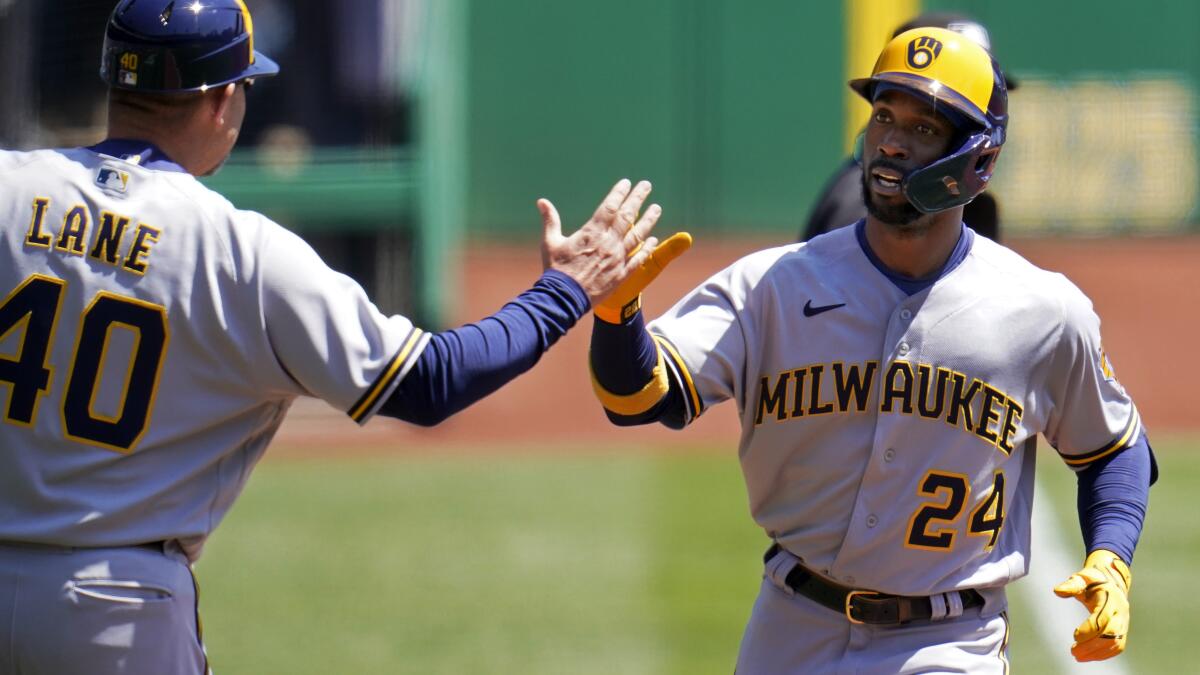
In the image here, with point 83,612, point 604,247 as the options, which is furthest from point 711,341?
point 83,612

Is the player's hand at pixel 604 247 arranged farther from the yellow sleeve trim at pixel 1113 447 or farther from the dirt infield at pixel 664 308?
the dirt infield at pixel 664 308

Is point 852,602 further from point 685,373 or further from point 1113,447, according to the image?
point 1113,447

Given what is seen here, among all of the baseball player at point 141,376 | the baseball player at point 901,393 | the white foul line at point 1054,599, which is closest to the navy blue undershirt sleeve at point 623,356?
the baseball player at point 901,393

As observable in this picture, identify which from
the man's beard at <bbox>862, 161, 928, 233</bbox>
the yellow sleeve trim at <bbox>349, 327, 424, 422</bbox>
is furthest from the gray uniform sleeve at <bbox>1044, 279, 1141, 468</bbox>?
the yellow sleeve trim at <bbox>349, 327, 424, 422</bbox>

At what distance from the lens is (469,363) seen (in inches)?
129

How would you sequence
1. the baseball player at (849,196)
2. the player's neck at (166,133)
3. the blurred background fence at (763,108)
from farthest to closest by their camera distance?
the blurred background fence at (763,108) → the baseball player at (849,196) → the player's neck at (166,133)

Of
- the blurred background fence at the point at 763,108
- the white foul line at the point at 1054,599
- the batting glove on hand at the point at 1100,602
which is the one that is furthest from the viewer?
the blurred background fence at the point at 763,108

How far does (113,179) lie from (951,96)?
175cm

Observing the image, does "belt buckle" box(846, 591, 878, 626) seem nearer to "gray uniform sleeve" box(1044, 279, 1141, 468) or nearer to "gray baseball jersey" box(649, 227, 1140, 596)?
"gray baseball jersey" box(649, 227, 1140, 596)

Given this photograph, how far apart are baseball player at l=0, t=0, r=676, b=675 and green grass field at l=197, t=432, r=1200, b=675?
3.36 m

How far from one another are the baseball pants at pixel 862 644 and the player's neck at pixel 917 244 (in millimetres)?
769

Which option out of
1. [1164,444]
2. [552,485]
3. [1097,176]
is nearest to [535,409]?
[552,485]

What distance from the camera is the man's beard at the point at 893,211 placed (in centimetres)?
361

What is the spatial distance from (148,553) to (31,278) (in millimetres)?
571
